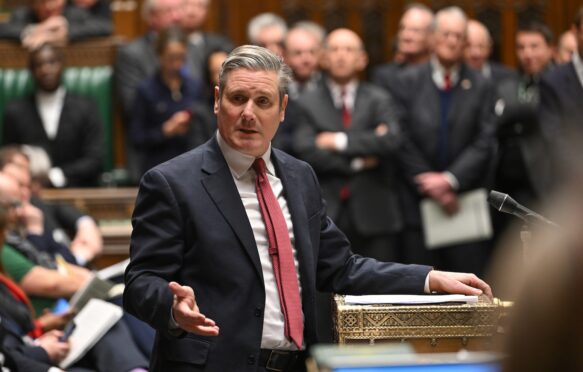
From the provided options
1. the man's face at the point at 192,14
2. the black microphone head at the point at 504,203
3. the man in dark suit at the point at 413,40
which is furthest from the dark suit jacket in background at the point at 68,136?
the black microphone head at the point at 504,203

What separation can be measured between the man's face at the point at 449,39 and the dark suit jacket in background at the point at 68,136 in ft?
7.99

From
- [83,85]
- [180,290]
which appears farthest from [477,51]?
[180,290]

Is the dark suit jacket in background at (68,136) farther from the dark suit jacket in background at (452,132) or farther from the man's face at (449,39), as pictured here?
the man's face at (449,39)

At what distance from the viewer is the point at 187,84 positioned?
23.9ft

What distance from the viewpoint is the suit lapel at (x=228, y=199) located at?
2961 mm

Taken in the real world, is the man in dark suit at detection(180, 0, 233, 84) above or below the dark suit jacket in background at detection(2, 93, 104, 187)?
above

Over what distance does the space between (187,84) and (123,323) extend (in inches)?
105

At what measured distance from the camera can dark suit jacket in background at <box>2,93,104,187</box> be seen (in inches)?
298

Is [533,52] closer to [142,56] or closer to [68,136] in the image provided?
[142,56]

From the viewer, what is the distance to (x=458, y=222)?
6.93 metres

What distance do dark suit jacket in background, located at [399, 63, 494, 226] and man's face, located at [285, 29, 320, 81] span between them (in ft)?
2.17

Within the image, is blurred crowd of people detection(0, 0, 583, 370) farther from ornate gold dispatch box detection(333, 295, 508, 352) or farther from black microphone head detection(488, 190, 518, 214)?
ornate gold dispatch box detection(333, 295, 508, 352)

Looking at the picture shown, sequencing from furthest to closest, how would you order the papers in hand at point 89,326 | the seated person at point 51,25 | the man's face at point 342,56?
the seated person at point 51,25 < the man's face at point 342,56 < the papers in hand at point 89,326

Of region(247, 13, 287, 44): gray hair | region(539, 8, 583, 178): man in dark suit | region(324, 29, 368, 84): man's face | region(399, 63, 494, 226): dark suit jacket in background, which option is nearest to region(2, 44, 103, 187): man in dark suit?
region(247, 13, 287, 44): gray hair
